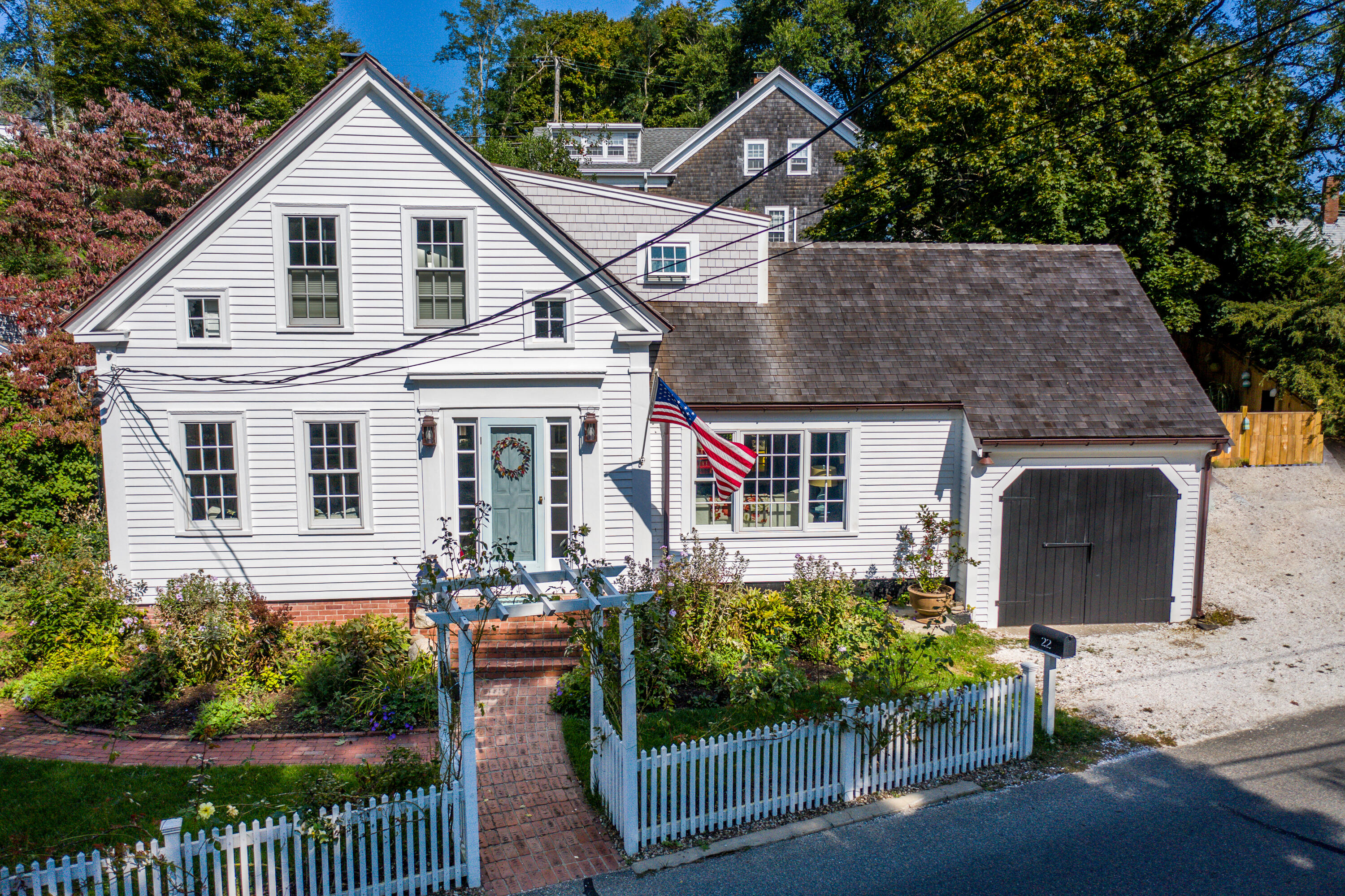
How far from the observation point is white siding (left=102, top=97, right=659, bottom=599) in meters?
11.7

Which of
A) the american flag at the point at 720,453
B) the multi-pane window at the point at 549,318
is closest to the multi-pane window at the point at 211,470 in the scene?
the multi-pane window at the point at 549,318

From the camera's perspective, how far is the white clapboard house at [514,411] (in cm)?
1172

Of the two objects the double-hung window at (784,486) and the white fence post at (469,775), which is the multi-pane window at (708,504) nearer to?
the double-hung window at (784,486)

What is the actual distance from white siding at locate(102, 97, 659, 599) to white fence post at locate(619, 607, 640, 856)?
531 cm

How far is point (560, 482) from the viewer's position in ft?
41.0

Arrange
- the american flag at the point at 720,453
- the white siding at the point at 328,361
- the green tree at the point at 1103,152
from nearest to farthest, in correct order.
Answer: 1. the american flag at the point at 720,453
2. the white siding at the point at 328,361
3. the green tree at the point at 1103,152

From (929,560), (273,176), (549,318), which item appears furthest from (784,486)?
(273,176)

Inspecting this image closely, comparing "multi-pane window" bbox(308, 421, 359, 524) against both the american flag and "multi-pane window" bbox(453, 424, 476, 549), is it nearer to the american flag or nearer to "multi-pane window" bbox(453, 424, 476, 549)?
"multi-pane window" bbox(453, 424, 476, 549)

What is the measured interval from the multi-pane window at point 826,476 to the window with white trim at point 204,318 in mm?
9319

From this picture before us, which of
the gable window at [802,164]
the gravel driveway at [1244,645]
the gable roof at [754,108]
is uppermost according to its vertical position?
the gable roof at [754,108]

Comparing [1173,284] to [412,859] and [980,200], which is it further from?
[412,859]

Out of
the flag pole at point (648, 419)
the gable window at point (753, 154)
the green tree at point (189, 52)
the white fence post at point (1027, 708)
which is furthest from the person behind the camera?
the gable window at point (753, 154)

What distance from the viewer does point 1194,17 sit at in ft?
84.5

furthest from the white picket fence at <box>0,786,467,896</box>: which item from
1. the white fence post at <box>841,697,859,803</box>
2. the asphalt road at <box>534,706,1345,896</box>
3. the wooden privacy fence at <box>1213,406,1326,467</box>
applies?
the wooden privacy fence at <box>1213,406,1326,467</box>
